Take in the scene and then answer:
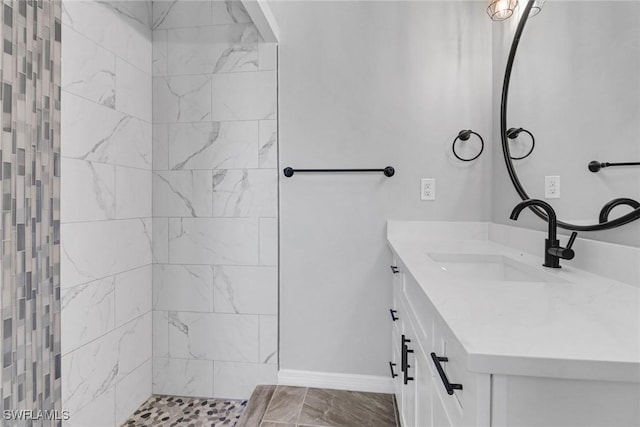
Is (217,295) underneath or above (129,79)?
underneath

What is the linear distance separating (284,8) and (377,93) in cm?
71

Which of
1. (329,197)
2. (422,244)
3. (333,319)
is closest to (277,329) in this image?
(333,319)

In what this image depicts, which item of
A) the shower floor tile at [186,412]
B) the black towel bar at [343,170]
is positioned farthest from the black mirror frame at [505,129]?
the shower floor tile at [186,412]

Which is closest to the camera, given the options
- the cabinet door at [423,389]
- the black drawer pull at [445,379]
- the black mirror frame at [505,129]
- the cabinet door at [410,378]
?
the black drawer pull at [445,379]

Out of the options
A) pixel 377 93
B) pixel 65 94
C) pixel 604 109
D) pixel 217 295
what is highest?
pixel 377 93

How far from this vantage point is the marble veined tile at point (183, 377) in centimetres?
185

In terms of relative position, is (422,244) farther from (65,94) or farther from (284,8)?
(65,94)

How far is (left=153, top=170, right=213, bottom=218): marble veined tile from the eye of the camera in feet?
6.02

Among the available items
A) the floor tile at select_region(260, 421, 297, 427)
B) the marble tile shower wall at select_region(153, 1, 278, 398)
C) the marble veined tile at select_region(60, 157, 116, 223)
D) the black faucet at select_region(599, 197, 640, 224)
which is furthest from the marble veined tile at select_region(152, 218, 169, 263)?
the black faucet at select_region(599, 197, 640, 224)

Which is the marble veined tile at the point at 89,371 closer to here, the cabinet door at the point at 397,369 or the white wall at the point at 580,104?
the cabinet door at the point at 397,369

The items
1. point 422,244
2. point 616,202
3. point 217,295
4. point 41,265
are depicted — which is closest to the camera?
point 616,202

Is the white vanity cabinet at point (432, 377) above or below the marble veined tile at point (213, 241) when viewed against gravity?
below

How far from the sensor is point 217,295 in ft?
6.01

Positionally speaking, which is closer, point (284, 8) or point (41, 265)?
point (41, 265)
